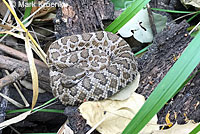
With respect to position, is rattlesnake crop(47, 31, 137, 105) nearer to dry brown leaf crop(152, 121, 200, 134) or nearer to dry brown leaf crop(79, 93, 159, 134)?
dry brown leaf crop(79, 93, 159, 134)

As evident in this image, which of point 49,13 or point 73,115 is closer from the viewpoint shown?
point 73,115

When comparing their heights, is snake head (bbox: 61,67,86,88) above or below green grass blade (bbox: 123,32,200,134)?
below

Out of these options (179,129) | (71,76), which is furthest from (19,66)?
(179,129)

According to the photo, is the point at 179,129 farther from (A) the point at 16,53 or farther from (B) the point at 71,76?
(A) the point at 16,53

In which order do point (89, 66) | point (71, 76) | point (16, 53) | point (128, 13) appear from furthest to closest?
1. point (16, 53)
2. point (89, 66)
3. point (128, 13)
4. point (71, 76)

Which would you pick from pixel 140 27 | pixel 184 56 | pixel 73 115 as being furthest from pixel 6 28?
pixel 184 56

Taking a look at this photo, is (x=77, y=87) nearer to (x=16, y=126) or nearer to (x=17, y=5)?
(x=16, y=126)

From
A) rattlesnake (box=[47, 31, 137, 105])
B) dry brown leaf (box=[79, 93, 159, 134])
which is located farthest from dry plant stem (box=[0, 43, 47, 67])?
dry brown leaf (box=[79, 93, 159, 134])
